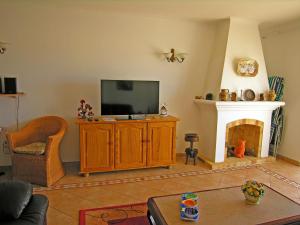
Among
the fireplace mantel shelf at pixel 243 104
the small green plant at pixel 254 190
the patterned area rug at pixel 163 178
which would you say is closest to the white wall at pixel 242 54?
the fireplace mantel shelf at pixel 243 104

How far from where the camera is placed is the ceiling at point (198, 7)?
3.08 metres

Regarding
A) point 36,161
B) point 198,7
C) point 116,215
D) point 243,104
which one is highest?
point 198,7

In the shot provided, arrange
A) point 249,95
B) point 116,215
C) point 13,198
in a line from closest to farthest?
point 13,198
point 116,215
point 249,95

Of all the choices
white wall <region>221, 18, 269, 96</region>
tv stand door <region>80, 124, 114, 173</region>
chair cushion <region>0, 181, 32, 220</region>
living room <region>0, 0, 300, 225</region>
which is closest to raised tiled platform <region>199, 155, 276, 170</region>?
living room <region>0, 0, 300, 225</region>

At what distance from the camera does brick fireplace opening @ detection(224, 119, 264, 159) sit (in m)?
3.91

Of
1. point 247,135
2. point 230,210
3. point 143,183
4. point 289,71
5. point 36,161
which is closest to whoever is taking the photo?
point 230,210

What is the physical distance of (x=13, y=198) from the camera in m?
1.47

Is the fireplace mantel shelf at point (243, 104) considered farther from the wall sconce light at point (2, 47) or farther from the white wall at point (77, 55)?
the wall sconce light at point (2, 47)

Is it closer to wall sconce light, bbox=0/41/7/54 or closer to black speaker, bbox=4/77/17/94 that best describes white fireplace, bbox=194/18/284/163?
black speaker, bbox=4/77/17/94

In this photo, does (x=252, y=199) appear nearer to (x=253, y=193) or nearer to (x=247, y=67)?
(x=253, y=193)

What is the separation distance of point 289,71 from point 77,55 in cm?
373

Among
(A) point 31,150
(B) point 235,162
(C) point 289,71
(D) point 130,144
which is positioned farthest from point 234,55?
(A) point 31,150

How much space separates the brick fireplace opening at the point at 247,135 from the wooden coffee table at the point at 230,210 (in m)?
1.96

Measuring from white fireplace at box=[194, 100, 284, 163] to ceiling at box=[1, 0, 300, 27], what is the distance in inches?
54.5
